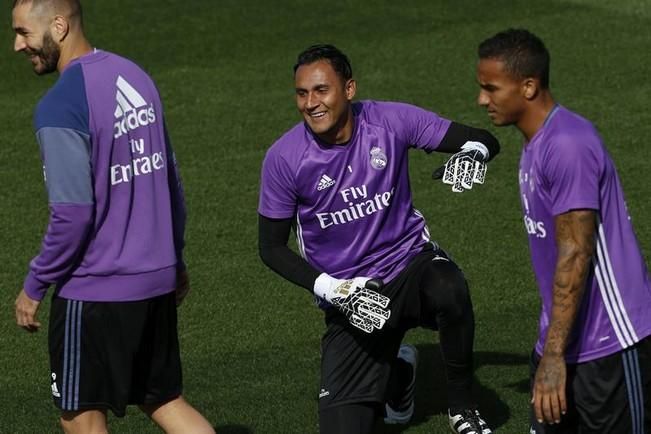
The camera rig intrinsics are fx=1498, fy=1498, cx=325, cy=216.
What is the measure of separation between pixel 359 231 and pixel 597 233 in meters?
1.98

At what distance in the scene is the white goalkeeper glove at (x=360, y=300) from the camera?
23.5 ft

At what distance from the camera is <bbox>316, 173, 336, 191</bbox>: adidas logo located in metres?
7.45

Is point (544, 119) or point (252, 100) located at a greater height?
point (544, 119)

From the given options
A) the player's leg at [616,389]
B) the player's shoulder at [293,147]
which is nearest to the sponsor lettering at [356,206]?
the player's shoulder at [293,147]

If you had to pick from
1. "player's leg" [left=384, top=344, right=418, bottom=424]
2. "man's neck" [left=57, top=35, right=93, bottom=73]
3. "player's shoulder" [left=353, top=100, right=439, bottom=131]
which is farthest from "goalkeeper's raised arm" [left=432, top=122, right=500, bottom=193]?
"man's neck" [left=57, top=35, right=93, bottom=73]

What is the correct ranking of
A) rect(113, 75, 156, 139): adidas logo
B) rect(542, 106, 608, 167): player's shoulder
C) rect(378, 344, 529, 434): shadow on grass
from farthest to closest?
rect(378, 344, 529, 434): shadow on grass, rect(113, 75, 156, 139): adidas logo, rect(542, 106, 608, 167): player's shoulder

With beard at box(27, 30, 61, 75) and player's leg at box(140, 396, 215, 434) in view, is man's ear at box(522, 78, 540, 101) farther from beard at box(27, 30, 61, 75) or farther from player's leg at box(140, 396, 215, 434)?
player's leg at box(140, 396, 215, 434)

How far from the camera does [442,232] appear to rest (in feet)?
37.4

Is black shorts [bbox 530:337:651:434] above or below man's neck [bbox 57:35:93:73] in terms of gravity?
below

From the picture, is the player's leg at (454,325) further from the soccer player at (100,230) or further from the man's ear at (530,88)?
the man's ear at (530,88)

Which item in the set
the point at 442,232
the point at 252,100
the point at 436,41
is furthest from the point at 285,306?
the point at 436,41

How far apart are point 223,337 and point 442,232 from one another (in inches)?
94.9

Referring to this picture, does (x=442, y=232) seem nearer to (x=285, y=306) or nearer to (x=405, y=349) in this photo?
(x=285, y=306)

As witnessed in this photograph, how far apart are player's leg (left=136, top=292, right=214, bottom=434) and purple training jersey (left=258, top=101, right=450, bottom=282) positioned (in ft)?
3.30
